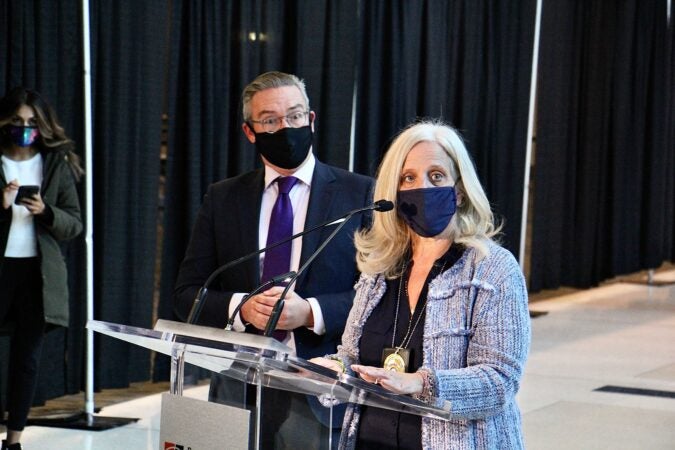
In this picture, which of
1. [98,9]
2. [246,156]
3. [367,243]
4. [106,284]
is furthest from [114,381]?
[367,243]

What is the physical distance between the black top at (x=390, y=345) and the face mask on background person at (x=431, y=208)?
7 cm

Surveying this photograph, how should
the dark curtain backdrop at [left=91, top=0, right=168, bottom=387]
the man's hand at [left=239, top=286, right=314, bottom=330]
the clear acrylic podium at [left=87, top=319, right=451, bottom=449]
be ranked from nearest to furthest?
the clear acrylic podium at [left=87, top=319, right=451, bottom=449]
the man's hand at [left=239, top=286, right=314, bottom=330]
the dark curtain backdrop at [left=91, top=0, right=168, bottom=387]

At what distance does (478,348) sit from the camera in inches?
87.2

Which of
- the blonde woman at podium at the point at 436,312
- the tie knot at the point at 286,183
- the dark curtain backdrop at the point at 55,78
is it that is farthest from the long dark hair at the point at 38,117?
the blonde woman at podium at the point at 436,312

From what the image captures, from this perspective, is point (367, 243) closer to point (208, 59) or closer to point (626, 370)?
point (208, 59)

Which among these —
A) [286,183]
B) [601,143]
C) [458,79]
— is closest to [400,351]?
[286,183]

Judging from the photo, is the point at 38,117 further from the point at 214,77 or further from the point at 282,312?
the point at 282,312

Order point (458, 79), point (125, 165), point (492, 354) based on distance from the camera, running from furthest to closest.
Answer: point (458, 79)
point (125, 165)
point (492, 354)

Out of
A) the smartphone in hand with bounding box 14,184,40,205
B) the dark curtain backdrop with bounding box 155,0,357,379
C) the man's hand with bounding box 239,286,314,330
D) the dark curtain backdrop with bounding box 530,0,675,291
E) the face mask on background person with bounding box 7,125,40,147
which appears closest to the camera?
the man's hand with bounding box 239,286,314,330

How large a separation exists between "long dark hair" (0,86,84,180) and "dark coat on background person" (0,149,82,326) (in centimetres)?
4

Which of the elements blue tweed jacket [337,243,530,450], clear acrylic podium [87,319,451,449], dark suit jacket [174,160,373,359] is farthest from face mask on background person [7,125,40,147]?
blue tweed jacket [337,243,530,450]

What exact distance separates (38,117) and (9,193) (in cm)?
34

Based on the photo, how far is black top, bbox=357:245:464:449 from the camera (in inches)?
89.8

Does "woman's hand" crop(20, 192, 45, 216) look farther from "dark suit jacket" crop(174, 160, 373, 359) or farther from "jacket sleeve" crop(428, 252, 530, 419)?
"jacket sleeve" crop(428, 252, 530, 419)
